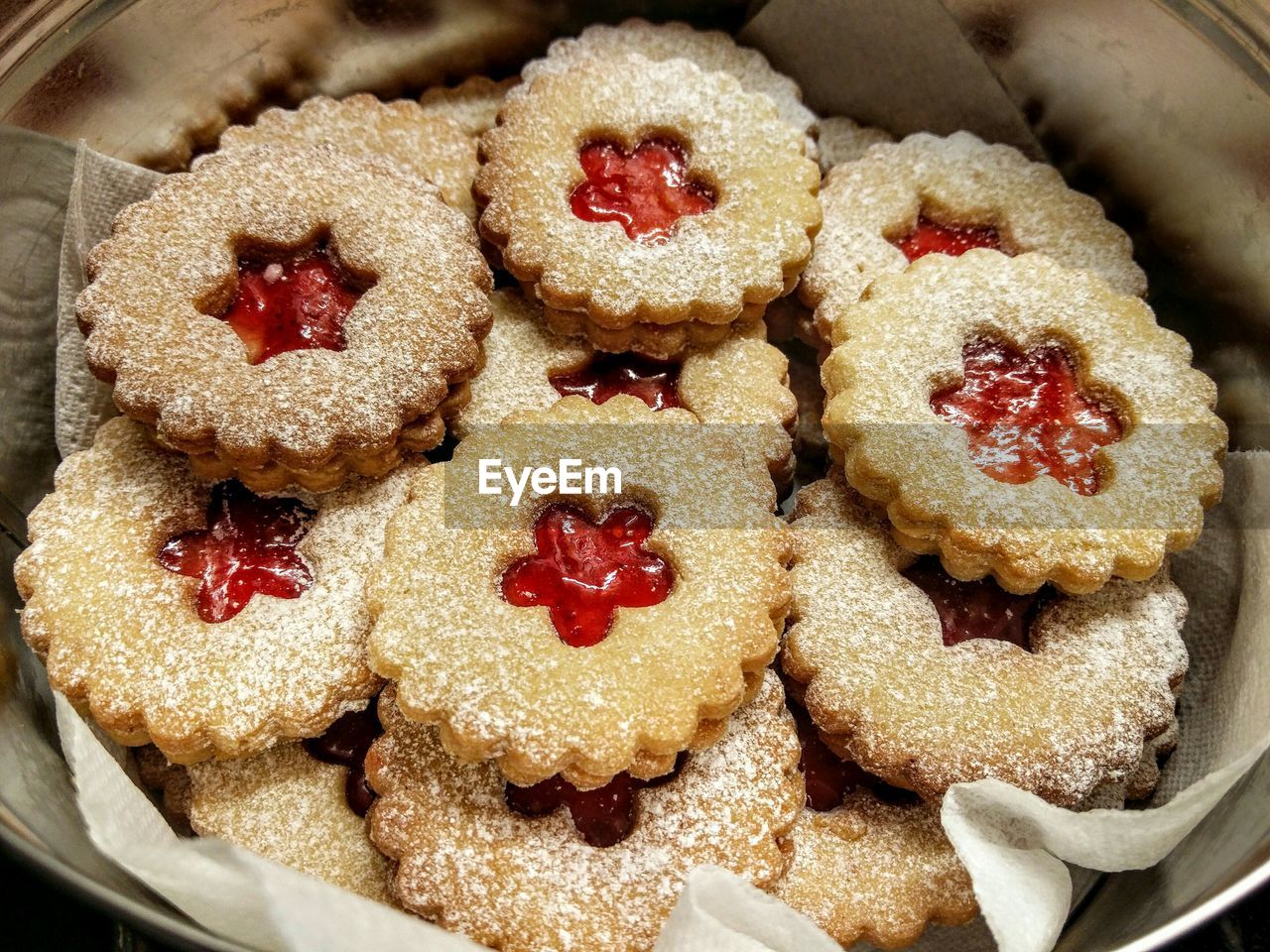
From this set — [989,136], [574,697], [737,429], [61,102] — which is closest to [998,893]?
[574,697]

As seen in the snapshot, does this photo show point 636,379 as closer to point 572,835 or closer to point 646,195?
point 646,195

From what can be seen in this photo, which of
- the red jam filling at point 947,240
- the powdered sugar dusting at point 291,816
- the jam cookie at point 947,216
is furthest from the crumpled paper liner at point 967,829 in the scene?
the red jam filling at point 947,240

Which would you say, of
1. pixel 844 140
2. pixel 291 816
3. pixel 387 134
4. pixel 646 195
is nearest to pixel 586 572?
pixel 291 816

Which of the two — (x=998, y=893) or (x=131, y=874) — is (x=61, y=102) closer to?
(x=131, y=874)

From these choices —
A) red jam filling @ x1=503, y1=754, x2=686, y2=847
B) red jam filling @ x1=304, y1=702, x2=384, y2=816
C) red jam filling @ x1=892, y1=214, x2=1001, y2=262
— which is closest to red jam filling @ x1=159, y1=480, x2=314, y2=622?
red jam filling @ x1=304, y1=702, x2=384, y2=816

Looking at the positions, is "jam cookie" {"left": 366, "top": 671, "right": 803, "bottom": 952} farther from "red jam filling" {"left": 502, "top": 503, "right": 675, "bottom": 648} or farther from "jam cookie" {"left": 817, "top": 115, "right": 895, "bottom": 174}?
"jam cookie" {"left": 817, "top": 115, "right": 895, "bottom": 174}
